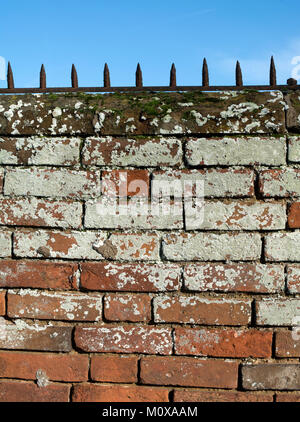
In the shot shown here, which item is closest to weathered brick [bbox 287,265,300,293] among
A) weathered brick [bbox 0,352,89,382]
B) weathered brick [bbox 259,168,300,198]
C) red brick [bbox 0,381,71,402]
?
weathered brick [bbox 259,168,300,198]

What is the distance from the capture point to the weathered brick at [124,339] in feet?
4.57

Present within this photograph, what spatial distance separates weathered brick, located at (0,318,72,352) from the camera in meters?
1.43

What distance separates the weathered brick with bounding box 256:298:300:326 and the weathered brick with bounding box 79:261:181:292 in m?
0.31

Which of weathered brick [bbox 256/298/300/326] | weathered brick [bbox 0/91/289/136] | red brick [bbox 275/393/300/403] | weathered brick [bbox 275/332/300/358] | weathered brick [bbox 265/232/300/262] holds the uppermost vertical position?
weathered brick [bbox 0/91/289/136]

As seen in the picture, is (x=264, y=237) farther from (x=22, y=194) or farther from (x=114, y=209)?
(x=22, y=194)

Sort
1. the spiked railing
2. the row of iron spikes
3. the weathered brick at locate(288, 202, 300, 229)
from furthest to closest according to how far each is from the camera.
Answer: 1. the row of iron spikes
2. the spiked railing
3. the weathered brick at locate(288, 202, 300, 229)

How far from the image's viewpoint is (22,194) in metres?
1.44

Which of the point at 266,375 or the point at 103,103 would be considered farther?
the point at 103,103

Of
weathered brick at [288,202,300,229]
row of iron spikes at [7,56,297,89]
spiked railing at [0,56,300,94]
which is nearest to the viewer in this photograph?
weathered brick at [288,202,300,229]

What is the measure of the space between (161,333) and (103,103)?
0.91 m

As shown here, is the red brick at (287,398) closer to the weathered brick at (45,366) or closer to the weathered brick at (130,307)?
the weathered brick at (130,307)

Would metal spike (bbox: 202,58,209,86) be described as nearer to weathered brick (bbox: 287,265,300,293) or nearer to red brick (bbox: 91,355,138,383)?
weathered brick (bbox: 287,265,300,293)

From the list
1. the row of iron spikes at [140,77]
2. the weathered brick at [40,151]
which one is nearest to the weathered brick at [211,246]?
the weathered brick at [40,151]
